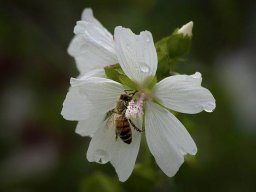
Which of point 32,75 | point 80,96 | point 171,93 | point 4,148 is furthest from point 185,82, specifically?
point 32,75

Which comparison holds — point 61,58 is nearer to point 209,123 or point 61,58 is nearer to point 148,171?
point 209,123

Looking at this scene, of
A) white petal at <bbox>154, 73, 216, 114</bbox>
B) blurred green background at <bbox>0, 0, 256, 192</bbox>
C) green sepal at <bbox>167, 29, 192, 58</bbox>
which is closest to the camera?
white petal at <bbox>154, 73, 216, 114</bbox>

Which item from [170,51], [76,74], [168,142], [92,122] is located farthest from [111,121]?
[76,74]

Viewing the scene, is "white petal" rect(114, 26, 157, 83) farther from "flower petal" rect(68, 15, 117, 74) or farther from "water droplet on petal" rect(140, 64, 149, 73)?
"flower petal" rect(68, 15, 117, 74)

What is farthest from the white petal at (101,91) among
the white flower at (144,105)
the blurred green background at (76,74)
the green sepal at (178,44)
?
the blurred green background at (76,74)

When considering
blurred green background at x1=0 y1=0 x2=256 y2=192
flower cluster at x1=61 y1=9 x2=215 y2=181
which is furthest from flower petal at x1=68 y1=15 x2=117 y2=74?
blurred green background at x1=0 y1=0 x2=256 y2=192

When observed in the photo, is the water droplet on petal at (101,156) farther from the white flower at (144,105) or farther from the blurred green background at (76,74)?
the blurred green background at (76,74)
